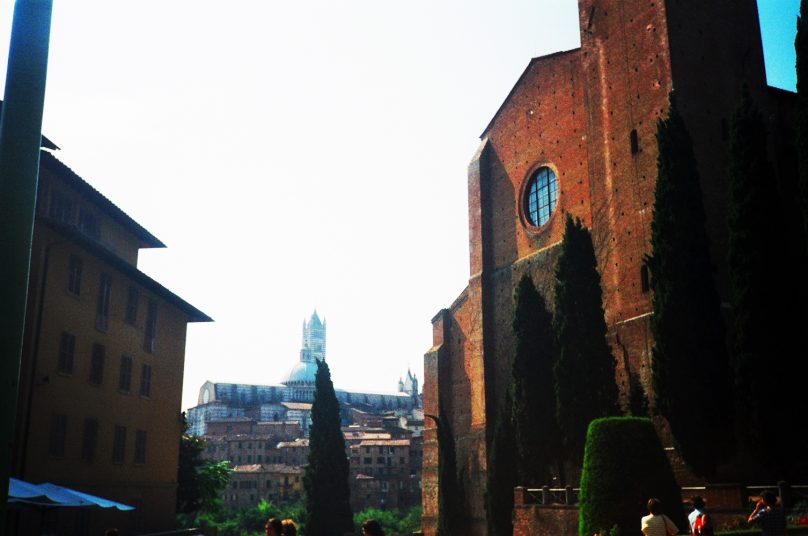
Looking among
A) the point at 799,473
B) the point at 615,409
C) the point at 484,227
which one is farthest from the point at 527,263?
the point at 799,473

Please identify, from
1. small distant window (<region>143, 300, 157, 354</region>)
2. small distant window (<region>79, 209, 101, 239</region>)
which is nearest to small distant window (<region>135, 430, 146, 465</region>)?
small distant window (<region>143, 300, 157, 354</region>)

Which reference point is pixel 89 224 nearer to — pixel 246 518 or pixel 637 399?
pixel 637 399

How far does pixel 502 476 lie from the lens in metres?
28.5

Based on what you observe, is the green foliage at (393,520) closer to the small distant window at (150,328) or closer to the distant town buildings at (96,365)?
the distant town buildings at (96,365)

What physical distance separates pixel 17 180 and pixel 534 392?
23861 millimetres

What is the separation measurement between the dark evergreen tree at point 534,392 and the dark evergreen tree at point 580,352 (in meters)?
1.12

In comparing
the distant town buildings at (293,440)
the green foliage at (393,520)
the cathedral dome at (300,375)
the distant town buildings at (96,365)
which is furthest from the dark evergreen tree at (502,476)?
the cathedral dome at (300,375)

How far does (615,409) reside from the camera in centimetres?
2278

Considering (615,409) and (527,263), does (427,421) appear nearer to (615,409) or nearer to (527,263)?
(527,263)

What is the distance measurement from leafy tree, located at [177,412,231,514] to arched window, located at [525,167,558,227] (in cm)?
1816

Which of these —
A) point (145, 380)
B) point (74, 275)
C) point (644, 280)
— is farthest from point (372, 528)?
point (145, 380)

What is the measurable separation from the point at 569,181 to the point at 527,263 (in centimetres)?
368

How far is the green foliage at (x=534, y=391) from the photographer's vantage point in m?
25.2

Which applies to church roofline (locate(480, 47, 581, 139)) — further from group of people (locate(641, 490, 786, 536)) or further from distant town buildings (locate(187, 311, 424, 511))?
distant town buildings (locate(187, 311, 424, 511))
